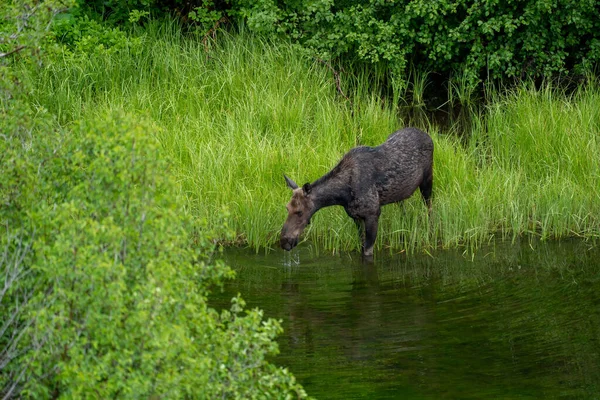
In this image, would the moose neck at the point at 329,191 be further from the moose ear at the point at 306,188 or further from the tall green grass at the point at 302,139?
the tall green grass at the point at 302,139

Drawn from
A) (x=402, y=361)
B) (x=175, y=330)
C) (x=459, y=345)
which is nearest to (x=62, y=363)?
(x=175, y=330)

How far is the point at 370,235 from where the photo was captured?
11.7 meters

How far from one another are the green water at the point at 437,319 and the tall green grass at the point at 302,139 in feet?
1.68

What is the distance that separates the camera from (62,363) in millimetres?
5512

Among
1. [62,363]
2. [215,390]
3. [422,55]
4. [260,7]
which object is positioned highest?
[62,363]

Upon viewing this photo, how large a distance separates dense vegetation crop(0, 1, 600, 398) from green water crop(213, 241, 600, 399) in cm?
48

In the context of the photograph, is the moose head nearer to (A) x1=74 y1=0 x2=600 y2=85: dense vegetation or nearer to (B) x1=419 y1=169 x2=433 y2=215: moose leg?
(B) x1=419 y1=169 x2=433 y2=215: moose leg

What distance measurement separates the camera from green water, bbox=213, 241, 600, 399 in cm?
778

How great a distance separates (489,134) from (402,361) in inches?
257

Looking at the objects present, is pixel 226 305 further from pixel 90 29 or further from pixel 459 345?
pixel 90 29

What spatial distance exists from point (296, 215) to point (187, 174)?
6.80ft

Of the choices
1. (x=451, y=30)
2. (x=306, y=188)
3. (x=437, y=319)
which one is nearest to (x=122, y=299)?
(x=437, y=319)

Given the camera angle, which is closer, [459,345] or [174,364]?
[174,364]

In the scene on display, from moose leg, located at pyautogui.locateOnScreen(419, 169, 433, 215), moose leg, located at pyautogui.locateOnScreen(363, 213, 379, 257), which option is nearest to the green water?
moose leg, located at pyautogui.locateOnScreen(363, 213, 379, 257)
